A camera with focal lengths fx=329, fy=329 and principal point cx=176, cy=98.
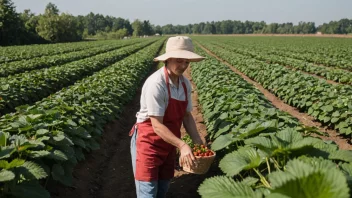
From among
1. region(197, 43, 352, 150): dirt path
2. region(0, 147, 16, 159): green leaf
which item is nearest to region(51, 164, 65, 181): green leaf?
region(0, 147, 16, 159): green leaf

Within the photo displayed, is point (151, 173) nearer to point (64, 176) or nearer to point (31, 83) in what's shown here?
point (64, 176)

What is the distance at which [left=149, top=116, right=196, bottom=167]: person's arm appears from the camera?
264cm

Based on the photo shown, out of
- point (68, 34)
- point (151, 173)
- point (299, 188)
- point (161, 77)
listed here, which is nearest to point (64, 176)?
point (151, 173)

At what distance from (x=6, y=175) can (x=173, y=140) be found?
1.29m

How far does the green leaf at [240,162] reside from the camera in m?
2.21

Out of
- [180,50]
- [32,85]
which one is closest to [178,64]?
[180,50]

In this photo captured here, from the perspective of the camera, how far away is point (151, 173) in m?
2.95

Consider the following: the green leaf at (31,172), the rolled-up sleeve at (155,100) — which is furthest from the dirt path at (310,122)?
the green leaf at (31,172)

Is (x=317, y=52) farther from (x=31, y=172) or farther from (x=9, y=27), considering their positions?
(x=9, y=27)

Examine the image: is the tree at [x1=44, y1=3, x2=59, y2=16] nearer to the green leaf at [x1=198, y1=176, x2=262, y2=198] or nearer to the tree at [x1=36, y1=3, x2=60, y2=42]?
the tree at [x1=36, y1=3, x2=60, y2=42]

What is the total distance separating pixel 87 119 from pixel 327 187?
460 cm

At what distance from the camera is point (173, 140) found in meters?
2.73

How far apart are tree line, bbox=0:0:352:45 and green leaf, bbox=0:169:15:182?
4824cm

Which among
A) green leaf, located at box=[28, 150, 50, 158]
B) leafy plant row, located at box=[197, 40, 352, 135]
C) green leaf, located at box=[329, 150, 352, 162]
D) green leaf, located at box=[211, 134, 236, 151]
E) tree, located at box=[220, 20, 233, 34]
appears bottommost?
tree, located at box=[220, 20, 233, 34]
